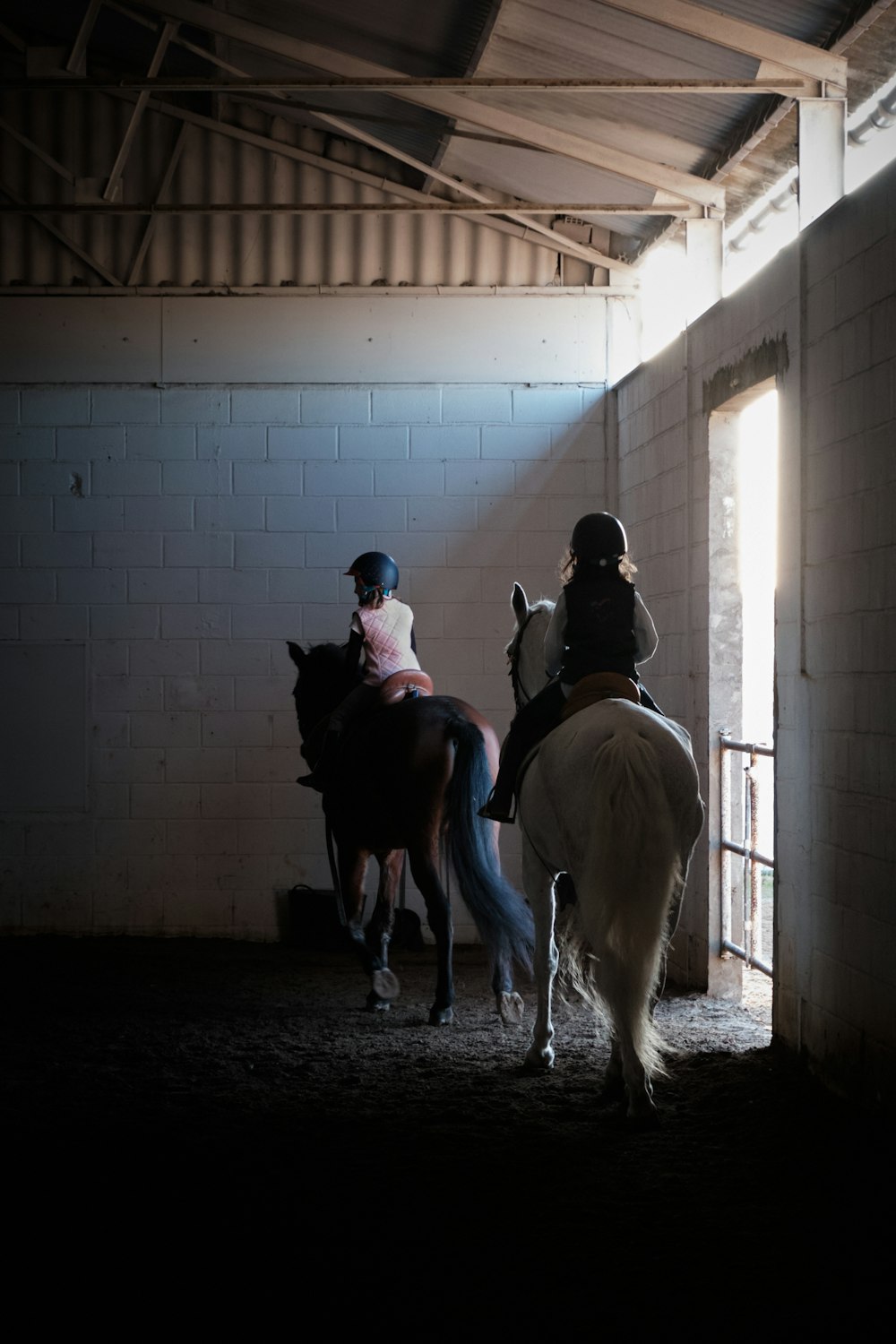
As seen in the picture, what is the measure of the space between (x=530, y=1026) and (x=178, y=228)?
18.0 ft

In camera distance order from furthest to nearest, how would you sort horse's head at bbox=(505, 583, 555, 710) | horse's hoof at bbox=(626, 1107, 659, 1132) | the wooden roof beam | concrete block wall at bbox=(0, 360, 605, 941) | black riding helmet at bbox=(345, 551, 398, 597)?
concrete block wall at bbox=(0, 360, 605, 941)
the wooden roof beam
black riding helmet at bbox=(345, 551, 398, 597)
horse's head at bbox=(505, 583, 555, 710)
horse's hoof at bbox=(626, 1107, 659, 1132)

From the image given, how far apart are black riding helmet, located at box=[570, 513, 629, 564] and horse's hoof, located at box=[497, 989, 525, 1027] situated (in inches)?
81.5

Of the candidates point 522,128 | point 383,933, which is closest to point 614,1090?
point 383,933

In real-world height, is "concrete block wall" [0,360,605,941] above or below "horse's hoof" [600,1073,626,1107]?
above

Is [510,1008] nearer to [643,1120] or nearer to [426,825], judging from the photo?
[426,825]

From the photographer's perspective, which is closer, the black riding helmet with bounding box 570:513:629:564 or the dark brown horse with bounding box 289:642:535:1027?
the black riding helmet with bounding box 570:513:629:564

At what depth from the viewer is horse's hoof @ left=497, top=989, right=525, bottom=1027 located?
18.4 ft

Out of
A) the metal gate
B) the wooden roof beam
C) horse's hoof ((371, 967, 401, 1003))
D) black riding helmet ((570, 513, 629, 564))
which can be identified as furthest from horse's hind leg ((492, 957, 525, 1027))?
the wooden roof beam

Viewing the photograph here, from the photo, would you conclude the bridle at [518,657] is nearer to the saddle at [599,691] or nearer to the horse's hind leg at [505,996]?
the saddle at [599,691]

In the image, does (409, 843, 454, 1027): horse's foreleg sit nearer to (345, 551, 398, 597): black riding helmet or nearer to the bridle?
the bridle

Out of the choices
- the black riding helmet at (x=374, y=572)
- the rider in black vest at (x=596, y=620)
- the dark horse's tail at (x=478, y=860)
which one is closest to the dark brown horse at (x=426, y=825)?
the dark horse's tail at (x=478, y=860)

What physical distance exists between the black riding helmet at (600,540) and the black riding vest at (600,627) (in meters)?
0.07

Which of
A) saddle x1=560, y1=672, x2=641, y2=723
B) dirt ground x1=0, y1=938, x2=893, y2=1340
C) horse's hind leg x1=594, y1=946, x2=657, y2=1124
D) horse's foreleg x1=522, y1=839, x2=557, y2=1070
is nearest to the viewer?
dirt ground x1=0, y1=938, x2=893, y2=1340

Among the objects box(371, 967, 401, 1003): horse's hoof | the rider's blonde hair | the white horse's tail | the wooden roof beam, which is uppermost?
the wooden roof beam
